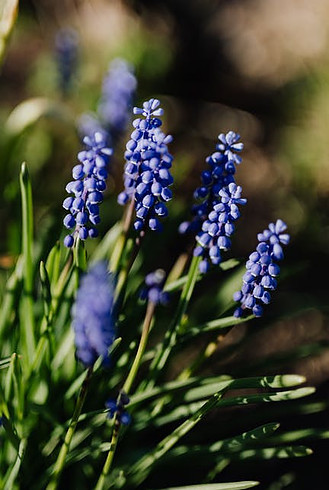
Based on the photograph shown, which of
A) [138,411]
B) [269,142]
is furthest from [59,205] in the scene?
[269,142]

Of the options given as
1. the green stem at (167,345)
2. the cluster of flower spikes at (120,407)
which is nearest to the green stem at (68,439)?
the cluster of flower spikes at (120,407)

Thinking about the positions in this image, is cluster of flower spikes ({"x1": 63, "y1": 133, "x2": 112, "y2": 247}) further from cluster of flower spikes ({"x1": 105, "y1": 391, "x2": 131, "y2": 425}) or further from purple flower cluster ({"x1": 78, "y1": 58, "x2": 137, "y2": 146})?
purple flower cluster ({"x1": 78, "y1": 58, "x2": 137, "y2": 146})

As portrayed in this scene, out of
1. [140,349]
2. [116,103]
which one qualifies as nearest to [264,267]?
[140,349]

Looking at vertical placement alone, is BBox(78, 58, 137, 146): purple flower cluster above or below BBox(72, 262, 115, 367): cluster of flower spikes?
above

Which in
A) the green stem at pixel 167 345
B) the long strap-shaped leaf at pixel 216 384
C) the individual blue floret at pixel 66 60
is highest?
the individual blue floret at pixel 66 60

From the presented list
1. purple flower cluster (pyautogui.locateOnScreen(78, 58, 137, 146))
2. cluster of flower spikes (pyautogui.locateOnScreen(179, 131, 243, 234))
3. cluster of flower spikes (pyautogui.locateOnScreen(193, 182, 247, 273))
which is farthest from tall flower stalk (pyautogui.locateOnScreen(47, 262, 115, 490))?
purple flower cluster (pyautogui.locateOnScreen(78, 58, 137, 146))

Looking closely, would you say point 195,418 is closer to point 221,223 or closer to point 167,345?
point 167,345

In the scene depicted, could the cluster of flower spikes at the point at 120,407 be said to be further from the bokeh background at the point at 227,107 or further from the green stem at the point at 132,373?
the bokeh background at the point at 227,107
